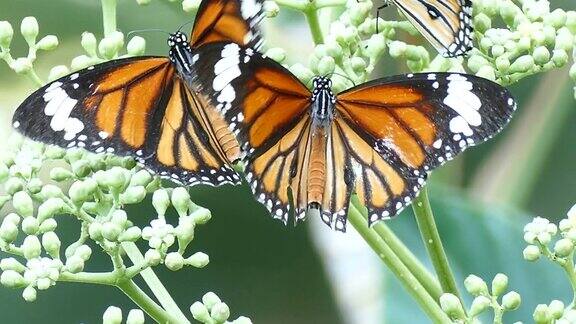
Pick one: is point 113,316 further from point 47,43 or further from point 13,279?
point 47,43

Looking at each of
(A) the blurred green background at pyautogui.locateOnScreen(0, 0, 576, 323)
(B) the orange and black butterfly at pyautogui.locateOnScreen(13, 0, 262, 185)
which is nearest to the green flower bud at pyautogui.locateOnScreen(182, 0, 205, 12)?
(B) the orange and black butterfly at pyautogui.locateOnScreen(13, 0, 262, 185)

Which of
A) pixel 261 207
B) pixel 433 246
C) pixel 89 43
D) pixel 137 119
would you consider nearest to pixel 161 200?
pixel 137 119

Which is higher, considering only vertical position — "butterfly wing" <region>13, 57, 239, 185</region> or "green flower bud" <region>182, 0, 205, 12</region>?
"green flower bud" <region>182, 0, 205, 12</region>

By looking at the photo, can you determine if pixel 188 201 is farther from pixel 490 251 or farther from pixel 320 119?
pixel 490 251

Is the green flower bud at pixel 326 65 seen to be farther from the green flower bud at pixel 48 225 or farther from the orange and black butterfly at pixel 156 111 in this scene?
the green flower bud at pixel 48 225

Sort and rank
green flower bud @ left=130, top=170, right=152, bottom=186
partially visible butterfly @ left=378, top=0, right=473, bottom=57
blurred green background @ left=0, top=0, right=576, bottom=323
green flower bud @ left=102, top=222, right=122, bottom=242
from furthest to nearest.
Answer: blurred green background @ left=0, top=0, right=576, bottom=323 < partially visible butterfly @ left=378, top=0, right=473, bottom=57 < green flower bud @ left=130, top=170, right=152, bottom=186 < green flower bud @ left=102, top=222, right=122, bottom=242

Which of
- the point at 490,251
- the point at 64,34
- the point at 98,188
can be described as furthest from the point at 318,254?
the point at 98,188

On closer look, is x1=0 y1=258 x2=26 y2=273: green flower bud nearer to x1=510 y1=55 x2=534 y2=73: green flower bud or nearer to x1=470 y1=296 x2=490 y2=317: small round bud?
x1=470 y1=296 x2=490 y2=317: small round bud
